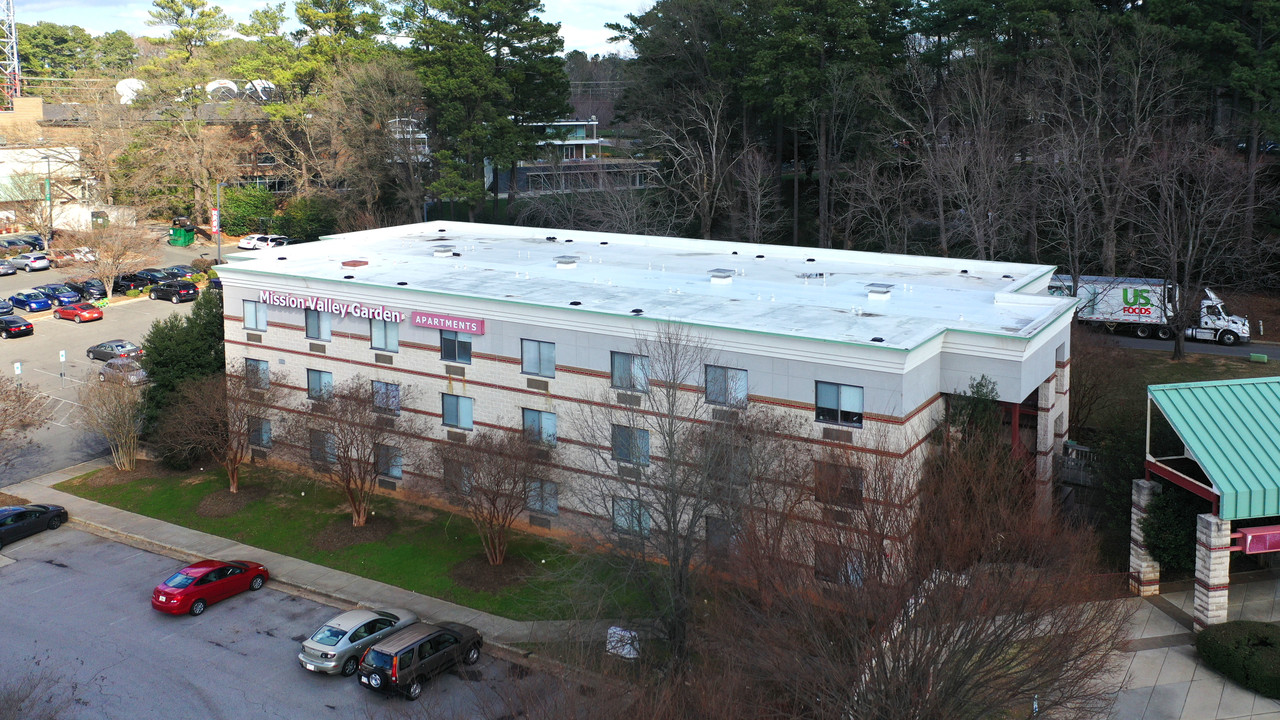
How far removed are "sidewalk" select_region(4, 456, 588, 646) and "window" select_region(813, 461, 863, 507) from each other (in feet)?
23.0

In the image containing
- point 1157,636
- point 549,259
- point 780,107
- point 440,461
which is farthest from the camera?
point 780,107

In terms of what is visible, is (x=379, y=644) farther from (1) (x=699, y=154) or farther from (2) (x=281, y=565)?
(1) (x=699, y=154)

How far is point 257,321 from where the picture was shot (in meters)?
44.8

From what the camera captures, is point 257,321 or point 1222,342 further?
point 1222,342

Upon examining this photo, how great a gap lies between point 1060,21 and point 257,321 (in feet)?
168

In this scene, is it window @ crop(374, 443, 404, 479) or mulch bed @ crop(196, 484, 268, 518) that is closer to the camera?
window @ crop(374, 443, 404, 479)

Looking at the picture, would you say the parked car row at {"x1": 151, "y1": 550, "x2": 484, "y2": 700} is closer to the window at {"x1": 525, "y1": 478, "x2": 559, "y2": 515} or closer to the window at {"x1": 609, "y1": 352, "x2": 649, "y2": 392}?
the window at {"x1": 525, "y1": 478, "x2": 559, "y2": 515}

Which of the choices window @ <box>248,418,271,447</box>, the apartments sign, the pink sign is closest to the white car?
window @ <box>248,418,271,447</box>

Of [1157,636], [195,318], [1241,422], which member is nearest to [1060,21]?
[1241,422]

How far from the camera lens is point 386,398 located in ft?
135

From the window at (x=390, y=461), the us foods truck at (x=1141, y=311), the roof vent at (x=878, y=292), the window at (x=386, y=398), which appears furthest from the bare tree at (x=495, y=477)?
the us foods truck at (x=1141, y=311)

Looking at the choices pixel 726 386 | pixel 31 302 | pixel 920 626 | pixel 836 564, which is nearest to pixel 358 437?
pixel 726 386

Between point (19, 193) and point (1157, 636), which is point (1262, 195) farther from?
point (19, 193)

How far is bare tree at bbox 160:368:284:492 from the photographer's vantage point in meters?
42.7
